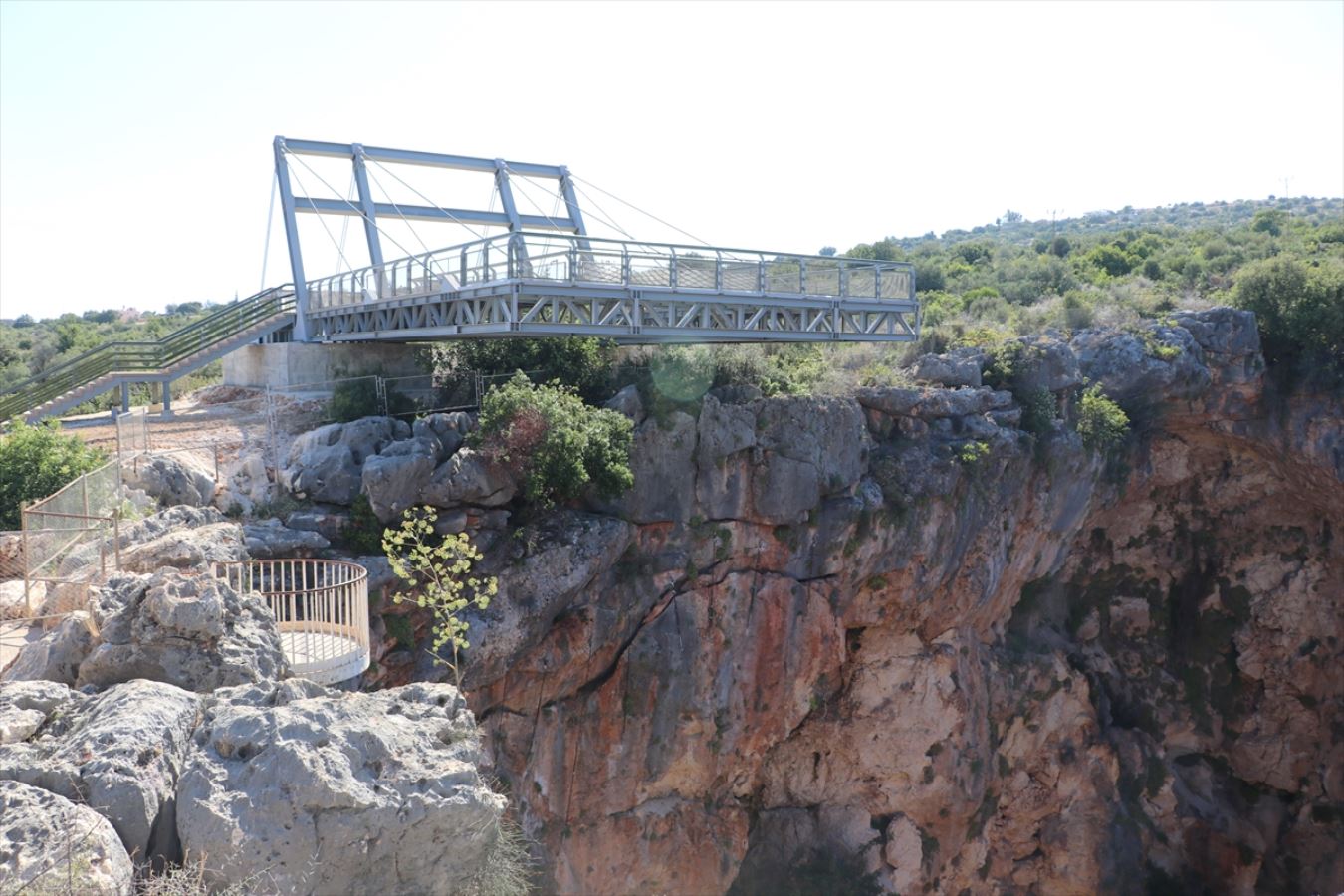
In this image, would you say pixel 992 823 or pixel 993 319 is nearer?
pixel 992 823

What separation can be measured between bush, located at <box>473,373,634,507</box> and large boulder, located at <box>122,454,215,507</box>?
4561 mm

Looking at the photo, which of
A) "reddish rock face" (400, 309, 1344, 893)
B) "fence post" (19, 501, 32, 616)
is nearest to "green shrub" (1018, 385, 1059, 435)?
"reddish rock face" (400, 309, 1344, 893)

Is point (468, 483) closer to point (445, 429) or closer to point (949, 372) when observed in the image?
point (445, 429)

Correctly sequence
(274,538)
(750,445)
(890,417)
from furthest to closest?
(890,417)
(750,445)
(274,538)

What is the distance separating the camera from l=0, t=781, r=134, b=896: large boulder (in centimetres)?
599

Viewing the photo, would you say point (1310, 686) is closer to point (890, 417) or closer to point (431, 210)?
point (890, 417)

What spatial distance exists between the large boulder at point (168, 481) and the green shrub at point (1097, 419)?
64.2 ft

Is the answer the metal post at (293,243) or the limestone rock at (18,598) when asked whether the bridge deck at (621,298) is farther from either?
the limestone rock at (18,598)

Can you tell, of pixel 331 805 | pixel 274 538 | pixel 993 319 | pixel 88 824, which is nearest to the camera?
pixel 88 824

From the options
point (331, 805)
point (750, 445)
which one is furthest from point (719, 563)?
point (331, 805)

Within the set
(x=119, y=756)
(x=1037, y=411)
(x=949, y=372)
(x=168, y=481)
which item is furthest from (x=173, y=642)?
(x=1037, y=411)

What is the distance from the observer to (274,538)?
54.6ft

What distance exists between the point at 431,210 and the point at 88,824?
22.4m

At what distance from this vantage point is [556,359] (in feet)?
70.4
